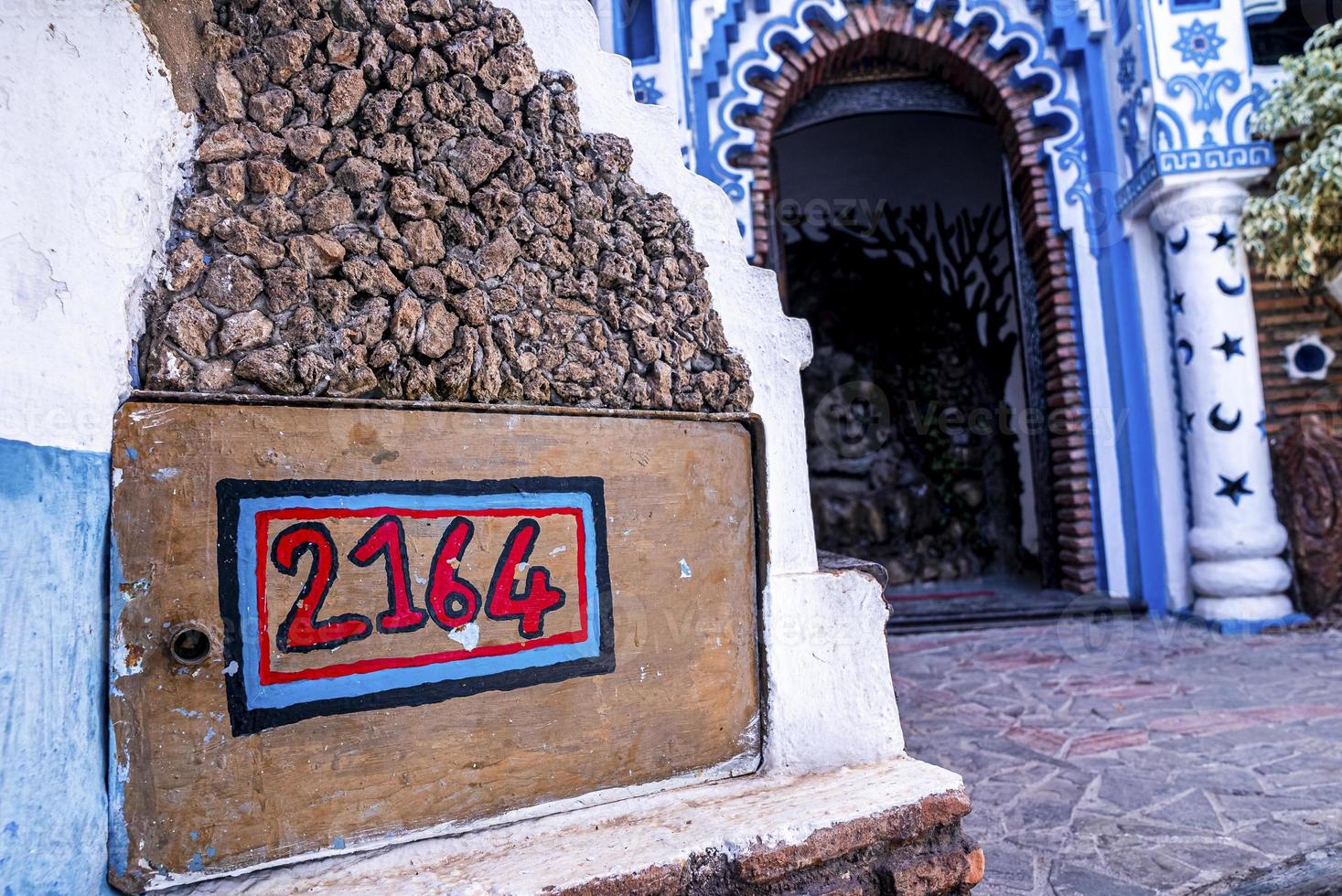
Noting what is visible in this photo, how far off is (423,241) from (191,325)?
39 centimetres

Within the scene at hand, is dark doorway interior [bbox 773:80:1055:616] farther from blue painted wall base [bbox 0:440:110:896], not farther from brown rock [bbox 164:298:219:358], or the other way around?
blue painted wall base [bbox 0:440:110:896]

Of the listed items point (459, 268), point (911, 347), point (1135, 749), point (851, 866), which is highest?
point (911, 347)

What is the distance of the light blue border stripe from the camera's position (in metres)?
1.19

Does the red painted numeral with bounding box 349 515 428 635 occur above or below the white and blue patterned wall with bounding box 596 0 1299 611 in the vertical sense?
below

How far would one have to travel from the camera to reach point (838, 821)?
1.39 m

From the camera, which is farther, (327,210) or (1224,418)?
(1224,418)

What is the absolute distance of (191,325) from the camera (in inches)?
47.0

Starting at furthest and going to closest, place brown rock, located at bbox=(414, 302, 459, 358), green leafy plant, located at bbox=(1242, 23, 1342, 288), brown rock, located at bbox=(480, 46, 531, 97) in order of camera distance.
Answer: green leafy plant, located at bbox=(1242, 23, 1342, 288) → brown rock, located at bbox=(480, 46, 531, 97) → brown rock, located at bbox=(414, 302, 459, 358)

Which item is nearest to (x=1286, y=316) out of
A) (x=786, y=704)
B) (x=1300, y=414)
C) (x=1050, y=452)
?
(x=1300, y=414)

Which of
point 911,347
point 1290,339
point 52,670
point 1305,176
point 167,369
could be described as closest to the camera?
point 52,670

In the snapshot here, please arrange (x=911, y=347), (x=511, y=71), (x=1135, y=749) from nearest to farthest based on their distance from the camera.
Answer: (x=511, y=71), (x=1135, y=749), (x=911, y=347)

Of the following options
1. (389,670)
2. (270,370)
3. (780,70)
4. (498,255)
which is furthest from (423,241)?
(780,70)

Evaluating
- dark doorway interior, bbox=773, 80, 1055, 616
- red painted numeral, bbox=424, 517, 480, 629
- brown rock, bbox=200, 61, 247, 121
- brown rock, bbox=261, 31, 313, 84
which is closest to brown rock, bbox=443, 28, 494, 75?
brown rock, bbox=261, 31, 313, 84

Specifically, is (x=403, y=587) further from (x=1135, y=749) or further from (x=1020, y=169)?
(x=1020, y=169)
